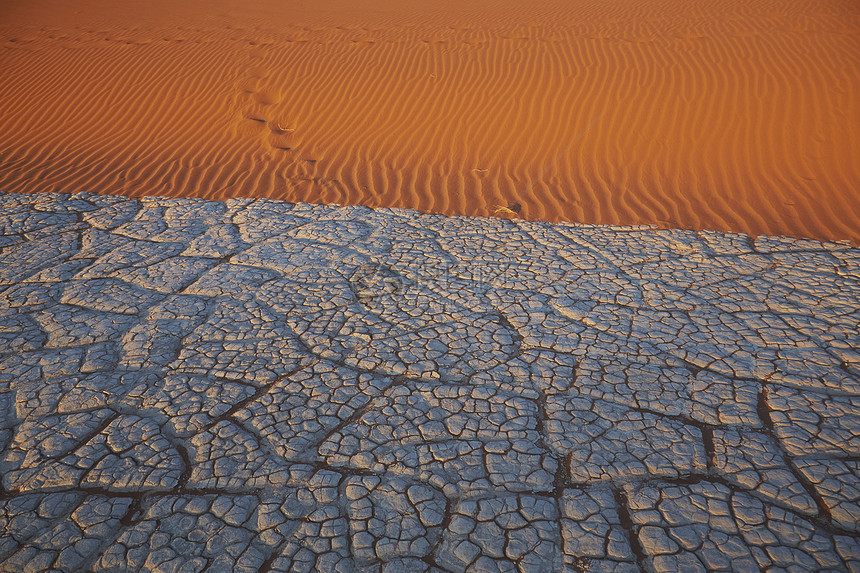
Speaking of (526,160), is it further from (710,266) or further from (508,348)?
(508,348)

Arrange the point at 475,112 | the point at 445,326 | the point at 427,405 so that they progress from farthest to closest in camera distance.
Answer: the point at 475,112 → the point at 445,326 → the point at 427,405

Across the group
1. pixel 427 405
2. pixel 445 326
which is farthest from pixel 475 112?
pixel 427 405

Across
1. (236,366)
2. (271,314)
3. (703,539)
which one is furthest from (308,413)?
(703,539)

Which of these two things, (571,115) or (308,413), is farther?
(571,115)

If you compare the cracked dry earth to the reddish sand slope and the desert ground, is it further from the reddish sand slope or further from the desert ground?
the reddish sand slope

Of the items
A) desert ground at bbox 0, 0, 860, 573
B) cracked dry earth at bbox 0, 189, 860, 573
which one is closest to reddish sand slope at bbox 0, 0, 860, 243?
desert ground at bbox 0, 0, 860, 573

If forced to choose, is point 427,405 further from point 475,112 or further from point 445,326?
point 475,112
